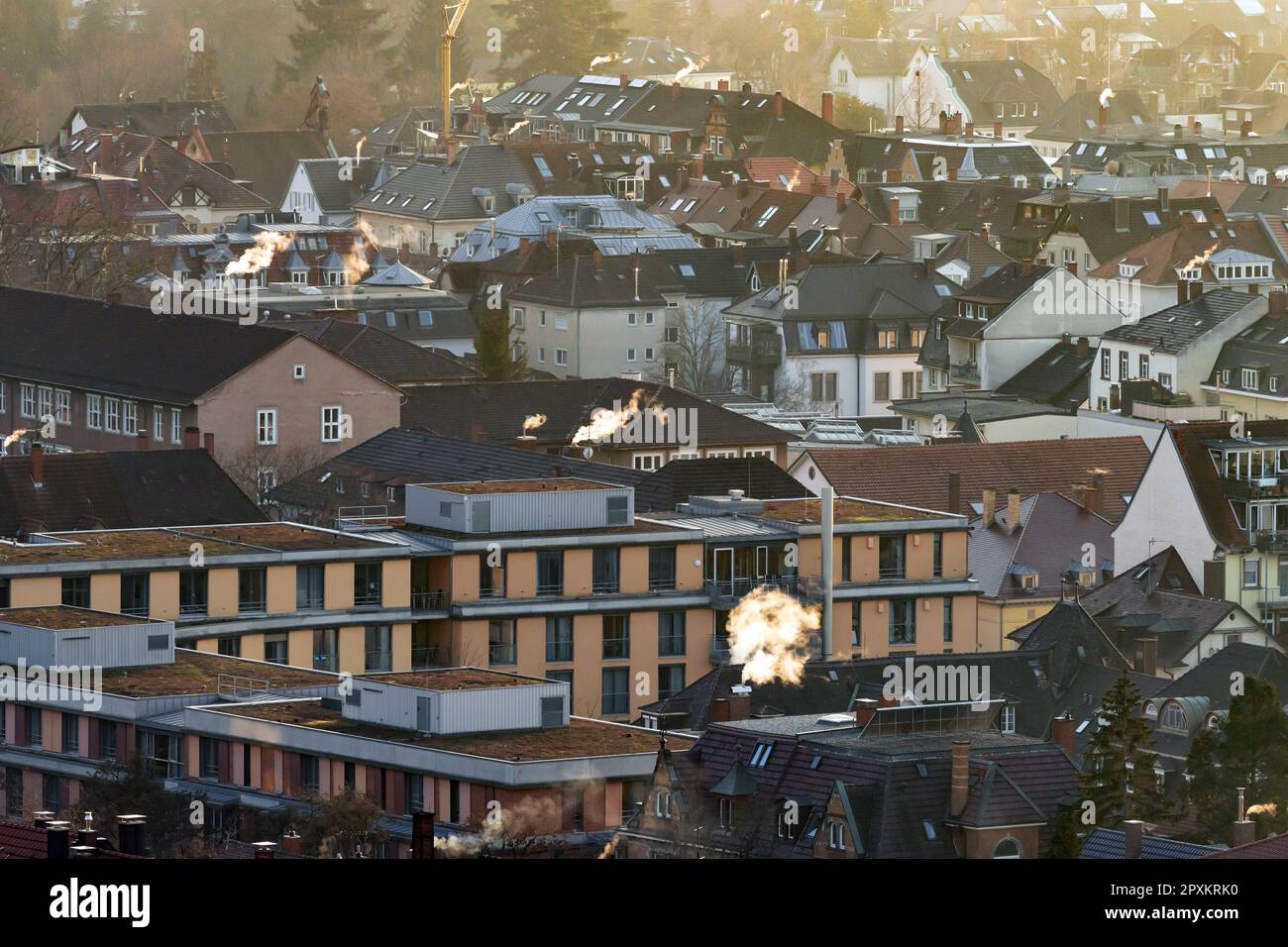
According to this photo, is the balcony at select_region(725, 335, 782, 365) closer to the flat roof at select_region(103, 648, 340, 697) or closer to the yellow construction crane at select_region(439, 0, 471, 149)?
the yellow construction crane at select_region(439, 0, 471, 149)

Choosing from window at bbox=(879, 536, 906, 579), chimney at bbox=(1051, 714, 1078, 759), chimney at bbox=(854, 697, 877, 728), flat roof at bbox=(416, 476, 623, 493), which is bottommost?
chimney at bbox=(1051, 714, 1078, 759)

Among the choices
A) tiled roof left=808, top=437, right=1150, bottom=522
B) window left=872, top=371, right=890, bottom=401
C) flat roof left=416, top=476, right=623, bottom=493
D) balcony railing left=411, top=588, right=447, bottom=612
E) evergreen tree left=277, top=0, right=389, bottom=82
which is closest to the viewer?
balcony railing left=411, top=588, right=447, bottom=612

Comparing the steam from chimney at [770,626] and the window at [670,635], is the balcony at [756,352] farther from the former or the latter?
the window at [670,635]

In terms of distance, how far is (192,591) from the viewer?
47.0 meters

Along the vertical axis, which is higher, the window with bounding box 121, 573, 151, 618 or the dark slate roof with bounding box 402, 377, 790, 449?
the dark slate roof with bounding box 402, 377, 790, 449

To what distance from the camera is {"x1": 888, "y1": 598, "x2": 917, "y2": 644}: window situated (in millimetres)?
52906

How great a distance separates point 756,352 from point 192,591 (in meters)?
44.4

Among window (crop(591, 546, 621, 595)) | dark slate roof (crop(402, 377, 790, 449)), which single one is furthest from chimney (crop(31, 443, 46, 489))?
dark slate roof (crop(402, 377, 790, 449))

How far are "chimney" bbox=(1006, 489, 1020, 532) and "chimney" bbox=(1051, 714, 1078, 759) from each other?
1649cm

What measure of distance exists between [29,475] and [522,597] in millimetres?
9083

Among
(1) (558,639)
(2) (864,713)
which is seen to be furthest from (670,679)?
(2) (864,713)

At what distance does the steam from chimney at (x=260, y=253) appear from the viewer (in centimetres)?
9412

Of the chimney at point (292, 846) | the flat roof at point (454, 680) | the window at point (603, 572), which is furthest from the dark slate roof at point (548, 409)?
the chimney at point (292, 846)

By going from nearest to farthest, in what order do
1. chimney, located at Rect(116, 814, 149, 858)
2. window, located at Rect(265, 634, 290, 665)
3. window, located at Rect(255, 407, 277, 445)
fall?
1. chimney, located at Rect(116, 814, 149, 858)
2. window, located at Rect(265, 634, 290, 665)
3. window, located at Rect(255, 407, 277, 445)
